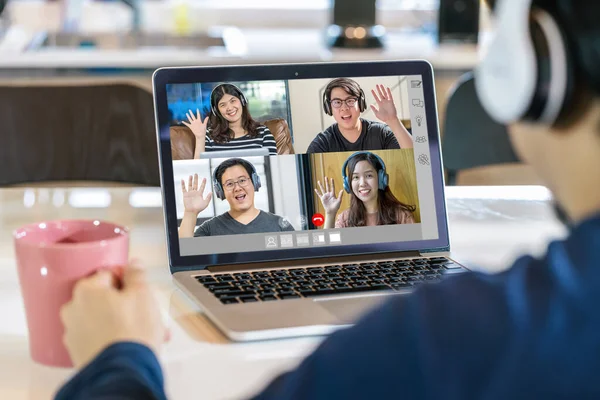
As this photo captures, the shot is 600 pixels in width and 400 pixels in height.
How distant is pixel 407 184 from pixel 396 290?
0.67 ft

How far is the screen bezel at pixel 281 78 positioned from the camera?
1053mm

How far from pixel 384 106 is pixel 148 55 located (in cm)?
182

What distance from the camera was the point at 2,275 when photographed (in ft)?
3.46

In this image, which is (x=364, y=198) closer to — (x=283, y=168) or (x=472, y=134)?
(x=283, y=168)

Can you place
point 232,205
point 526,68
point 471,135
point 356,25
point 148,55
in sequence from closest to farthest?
point 526,68, point 232,205, point 471,135, point 148,55, point 356,25

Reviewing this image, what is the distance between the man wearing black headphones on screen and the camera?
417 millimetres

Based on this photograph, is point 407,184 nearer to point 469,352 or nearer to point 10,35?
point 469,352

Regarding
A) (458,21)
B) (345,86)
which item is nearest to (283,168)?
(345,86)

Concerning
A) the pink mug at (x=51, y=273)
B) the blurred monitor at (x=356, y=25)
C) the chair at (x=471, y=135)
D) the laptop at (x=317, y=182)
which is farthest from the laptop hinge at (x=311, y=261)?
the blurred monitor at (x=356, y=25)

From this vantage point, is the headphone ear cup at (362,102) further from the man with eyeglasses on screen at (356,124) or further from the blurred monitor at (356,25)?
the blurred monitor at (356,25)

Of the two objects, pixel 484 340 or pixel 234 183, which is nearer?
pixel 484 340

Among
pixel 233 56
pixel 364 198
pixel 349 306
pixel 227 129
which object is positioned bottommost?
pixel 349 306

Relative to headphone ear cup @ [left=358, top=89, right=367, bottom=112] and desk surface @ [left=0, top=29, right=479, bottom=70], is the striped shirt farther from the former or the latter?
desk surface @ [left=0, top=29, right=479, bottom=70]

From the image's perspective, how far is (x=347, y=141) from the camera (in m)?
1.10
